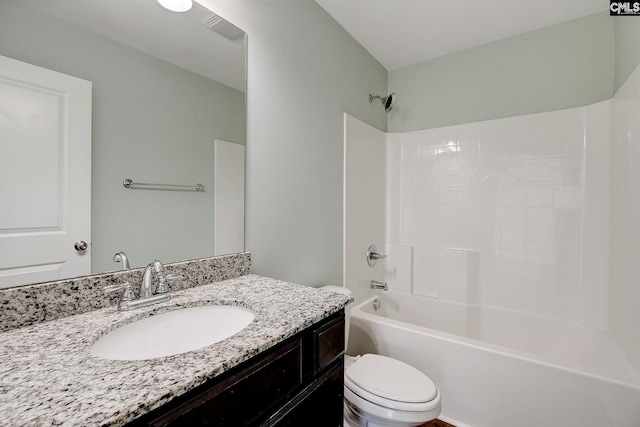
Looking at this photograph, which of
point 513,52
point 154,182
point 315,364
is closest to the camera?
point 315,364

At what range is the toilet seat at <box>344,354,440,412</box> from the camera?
118 cm

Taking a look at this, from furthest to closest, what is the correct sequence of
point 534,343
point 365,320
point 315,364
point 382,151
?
point 382,151
point 534,343
point 365,320
point 315,364

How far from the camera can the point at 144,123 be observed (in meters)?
1.02

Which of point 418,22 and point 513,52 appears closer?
point 418,22

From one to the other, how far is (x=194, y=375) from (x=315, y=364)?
42cm

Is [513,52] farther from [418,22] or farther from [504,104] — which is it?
[418,22]

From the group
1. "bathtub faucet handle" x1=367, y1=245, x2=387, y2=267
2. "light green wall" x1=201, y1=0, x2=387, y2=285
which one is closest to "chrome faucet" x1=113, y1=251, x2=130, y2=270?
"light green wall" x1=201, y1=0, x2=387, y2=285

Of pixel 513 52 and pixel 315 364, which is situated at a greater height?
pixel 513 52

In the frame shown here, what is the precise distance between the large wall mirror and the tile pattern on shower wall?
1.71 metres

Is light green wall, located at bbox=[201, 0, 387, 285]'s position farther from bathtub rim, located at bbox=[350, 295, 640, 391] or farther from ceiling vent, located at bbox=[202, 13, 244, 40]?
bathtub rim, located at bbox=[350, 295, 640, 391]

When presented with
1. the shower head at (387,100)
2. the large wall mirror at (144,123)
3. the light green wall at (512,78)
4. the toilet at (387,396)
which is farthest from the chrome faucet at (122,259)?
the light green wall at (512,78)

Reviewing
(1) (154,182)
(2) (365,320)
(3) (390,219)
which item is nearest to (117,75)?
(1) (154,182)

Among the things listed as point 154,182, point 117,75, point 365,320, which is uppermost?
point 117,75

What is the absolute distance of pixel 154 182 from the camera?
106 centimetres
